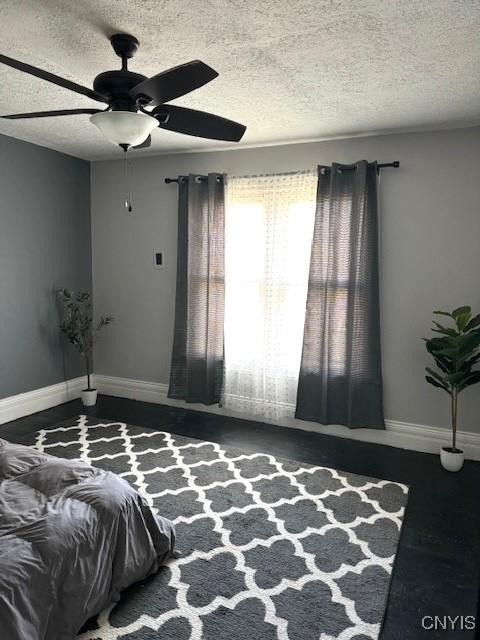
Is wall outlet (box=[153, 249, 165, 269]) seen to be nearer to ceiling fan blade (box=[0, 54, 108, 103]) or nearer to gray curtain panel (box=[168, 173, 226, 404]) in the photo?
gray curtain panel (box=[168, 173, 226, 404])

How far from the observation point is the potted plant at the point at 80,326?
4.34m

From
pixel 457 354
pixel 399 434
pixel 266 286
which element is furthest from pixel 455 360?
pixel 266 286

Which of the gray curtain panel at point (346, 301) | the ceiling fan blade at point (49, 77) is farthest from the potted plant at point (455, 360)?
the ceiling fan blade at point (49, 77)

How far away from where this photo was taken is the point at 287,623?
5.83 ft

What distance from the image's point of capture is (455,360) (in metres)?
2.99

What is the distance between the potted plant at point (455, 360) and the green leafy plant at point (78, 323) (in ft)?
10.2

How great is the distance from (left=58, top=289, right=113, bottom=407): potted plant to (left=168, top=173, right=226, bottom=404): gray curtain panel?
859 millimetres

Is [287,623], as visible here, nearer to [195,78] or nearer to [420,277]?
[195,78]

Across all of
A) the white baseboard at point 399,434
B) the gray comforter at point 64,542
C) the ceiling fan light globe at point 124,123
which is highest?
the ceiling fan light globe at point 124,123

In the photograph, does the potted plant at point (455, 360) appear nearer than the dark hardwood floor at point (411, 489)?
No

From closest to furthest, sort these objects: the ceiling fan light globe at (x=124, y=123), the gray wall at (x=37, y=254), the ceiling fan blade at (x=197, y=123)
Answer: the ceiling fan light globe at (x=124, y=123)
the ceiling fan blade at (x=197, y=123)
the gray wall at (x=37, y=254)

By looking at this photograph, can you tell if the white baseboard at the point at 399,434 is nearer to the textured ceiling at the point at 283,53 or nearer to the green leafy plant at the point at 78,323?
the green leafy plant at the point at 78,323

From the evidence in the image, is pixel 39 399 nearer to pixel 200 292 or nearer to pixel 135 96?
pixel 200 292

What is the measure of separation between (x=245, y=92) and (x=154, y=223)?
6.45ft
